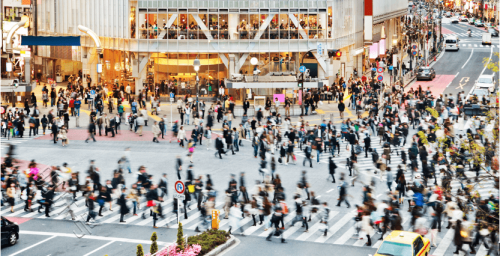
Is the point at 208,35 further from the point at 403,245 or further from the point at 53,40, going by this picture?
the point at 403,245

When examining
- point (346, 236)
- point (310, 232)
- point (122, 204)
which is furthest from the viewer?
point (122, 204)

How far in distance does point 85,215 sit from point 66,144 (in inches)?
537

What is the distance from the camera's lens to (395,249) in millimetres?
21094

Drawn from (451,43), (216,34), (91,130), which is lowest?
(91,130)

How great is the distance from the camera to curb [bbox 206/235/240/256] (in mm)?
23411

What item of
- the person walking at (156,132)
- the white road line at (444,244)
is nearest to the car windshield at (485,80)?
the person walking at (156,132)

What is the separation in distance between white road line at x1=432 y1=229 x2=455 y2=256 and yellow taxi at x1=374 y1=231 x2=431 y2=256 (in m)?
1.84

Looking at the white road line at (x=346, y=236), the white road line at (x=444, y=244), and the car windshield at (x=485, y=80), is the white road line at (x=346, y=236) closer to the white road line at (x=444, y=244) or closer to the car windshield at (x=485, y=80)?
the white road line at (x=444, y=244)

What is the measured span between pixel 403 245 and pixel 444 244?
390cm

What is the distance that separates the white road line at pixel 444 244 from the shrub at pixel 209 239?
728cm

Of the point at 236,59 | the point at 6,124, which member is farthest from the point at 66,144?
the point at 236,59

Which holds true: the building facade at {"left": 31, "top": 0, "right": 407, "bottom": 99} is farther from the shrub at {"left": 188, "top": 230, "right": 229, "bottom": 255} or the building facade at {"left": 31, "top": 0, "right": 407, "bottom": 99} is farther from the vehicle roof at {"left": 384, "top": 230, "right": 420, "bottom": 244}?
the vehicle roof at {"left": 384, "top": 230, "right": 420, "bottom": 244}

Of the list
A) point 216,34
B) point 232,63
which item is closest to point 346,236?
point 232,63

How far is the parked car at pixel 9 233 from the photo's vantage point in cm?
2375
